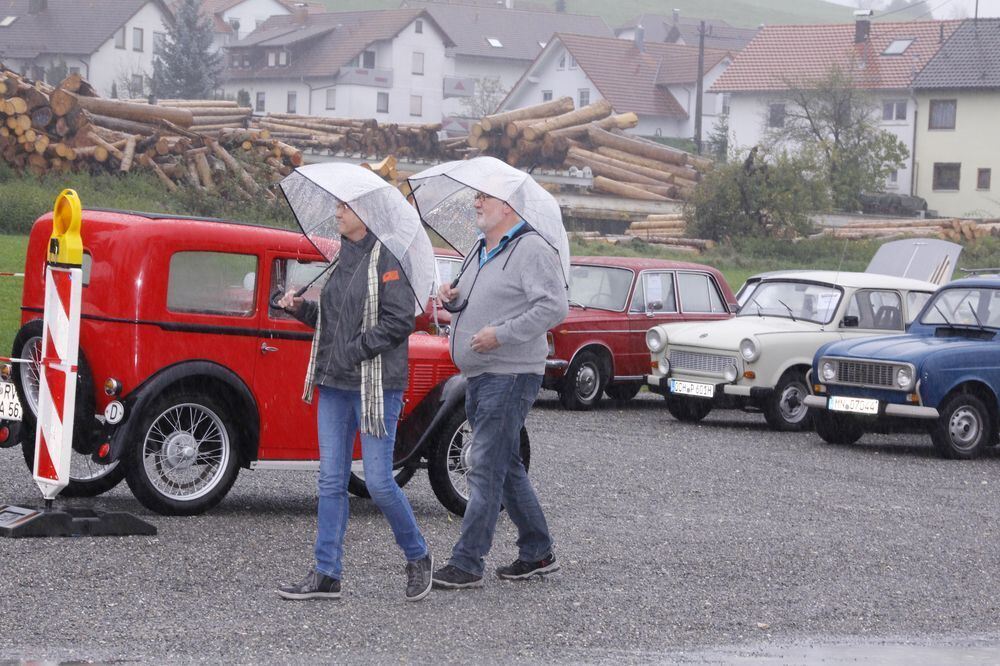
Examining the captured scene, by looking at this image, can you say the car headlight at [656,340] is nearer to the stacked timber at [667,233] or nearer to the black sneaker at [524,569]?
the black sneaker at [524,569]

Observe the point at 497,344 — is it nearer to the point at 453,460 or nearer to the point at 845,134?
the point at 453,460

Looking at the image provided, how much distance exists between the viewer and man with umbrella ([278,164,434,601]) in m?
7.02

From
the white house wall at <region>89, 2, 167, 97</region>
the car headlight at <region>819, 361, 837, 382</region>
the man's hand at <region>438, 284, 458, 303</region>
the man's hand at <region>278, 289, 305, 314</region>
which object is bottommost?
the car headlight at <region>819, 361, 837, 382</region>

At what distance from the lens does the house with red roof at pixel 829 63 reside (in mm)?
78875

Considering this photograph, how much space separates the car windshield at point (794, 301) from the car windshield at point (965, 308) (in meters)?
1.41

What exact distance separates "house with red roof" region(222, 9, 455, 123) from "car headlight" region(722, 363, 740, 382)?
3483 inches

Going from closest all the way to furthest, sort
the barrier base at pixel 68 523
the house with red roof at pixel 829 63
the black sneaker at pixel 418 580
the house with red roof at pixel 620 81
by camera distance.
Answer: the black sneaker at pixel 418 580, the barrier base at pixel 68 523, the house with red roof at pixel 829 63, the house with red roof at pixel 620 81

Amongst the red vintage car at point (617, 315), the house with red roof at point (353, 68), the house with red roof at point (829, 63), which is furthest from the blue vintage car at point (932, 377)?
the house with red roof at point (353, 68)

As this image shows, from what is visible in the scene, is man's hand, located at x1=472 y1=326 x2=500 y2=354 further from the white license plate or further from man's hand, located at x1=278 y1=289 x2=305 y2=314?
the white license plate

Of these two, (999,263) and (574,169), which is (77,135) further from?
(999,263)

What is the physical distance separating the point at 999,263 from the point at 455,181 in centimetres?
3811

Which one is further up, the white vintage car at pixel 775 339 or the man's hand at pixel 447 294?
the man's hand at pixel 447 294

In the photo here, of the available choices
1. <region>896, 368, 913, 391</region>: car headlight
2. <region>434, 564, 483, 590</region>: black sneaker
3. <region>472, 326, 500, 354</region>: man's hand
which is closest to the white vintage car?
<region>896, 368, 913, 391</region>: car headlight

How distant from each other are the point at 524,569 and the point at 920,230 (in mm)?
41730
